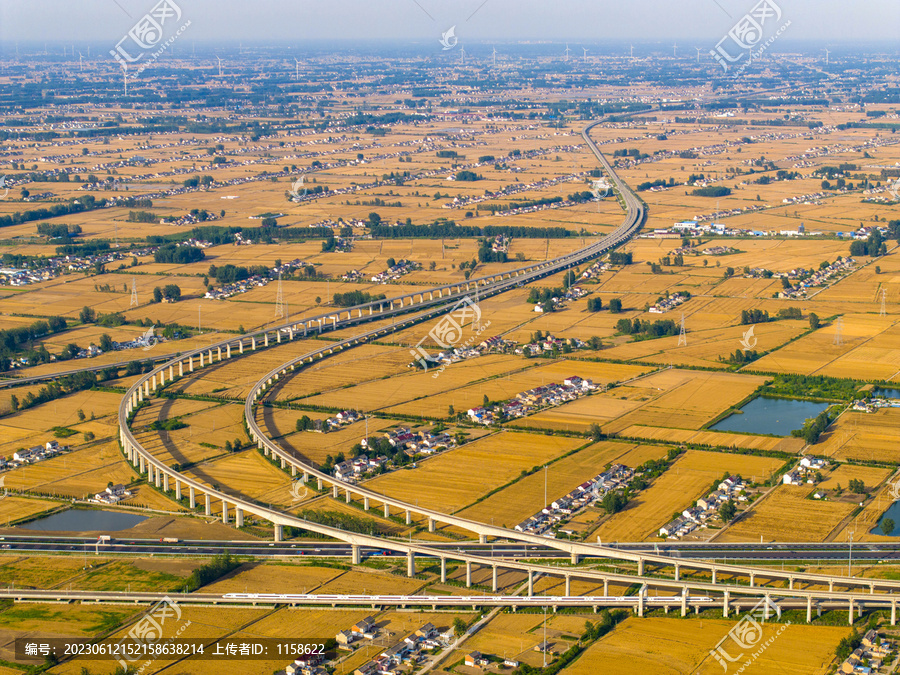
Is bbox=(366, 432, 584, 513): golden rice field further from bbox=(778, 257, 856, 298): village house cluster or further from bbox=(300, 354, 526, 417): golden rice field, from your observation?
bbox=(778, 257, 856, 298): village house cluster

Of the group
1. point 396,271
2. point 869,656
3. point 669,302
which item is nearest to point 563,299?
point 669,302

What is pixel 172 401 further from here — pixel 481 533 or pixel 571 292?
pixel 571 292

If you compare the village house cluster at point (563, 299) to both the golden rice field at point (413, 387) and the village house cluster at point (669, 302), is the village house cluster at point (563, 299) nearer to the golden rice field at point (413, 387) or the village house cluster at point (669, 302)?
the village house cluster at point (669, 302)

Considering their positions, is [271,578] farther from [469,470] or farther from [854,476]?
[854,476]

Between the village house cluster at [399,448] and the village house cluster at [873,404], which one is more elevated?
the village house cluster at [873,404]

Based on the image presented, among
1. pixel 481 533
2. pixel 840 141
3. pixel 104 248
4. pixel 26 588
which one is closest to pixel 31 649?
pixel 26 588

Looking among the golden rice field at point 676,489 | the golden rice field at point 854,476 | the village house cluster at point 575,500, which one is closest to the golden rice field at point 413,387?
the village house cluster at point 575,500

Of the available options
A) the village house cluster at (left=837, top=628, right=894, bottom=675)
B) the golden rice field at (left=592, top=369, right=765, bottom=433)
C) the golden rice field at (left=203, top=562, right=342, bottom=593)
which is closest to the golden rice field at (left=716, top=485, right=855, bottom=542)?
the village house cluster at (left=837, top=628, right=894, bottom=675)

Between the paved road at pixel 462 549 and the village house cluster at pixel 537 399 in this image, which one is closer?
the paved road at pixel 462 549
